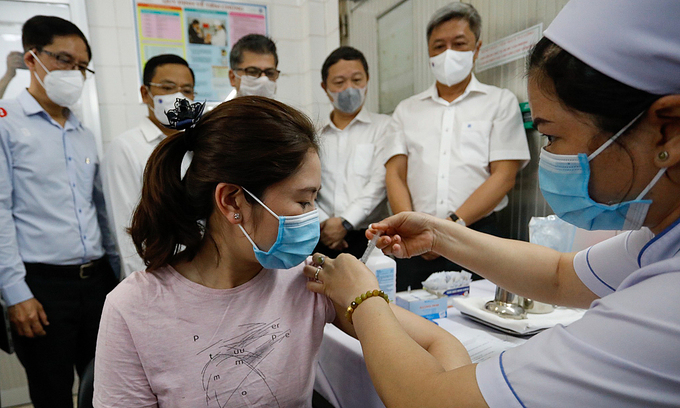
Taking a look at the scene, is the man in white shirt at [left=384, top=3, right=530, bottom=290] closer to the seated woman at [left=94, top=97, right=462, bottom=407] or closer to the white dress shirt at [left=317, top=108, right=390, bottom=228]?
the white dress shirt at [left=317, top=108, right=390, bottom=228]

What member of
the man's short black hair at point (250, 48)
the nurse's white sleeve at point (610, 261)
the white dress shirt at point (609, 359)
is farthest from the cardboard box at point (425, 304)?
the man's short black hair at point (250, 48)

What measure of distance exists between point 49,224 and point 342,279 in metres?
1.64

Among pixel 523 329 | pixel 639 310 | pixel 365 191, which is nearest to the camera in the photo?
pixel 639 310

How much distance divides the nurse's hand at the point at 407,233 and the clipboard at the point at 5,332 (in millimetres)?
1625

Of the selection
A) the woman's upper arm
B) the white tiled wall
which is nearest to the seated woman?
the woman's upper arm

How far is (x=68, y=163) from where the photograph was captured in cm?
195

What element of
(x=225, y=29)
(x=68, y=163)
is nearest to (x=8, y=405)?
(x=68, y=163)

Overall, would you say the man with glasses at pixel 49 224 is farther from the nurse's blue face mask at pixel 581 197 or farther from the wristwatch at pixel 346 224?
the nurse's blue face mask at pixel 581 197

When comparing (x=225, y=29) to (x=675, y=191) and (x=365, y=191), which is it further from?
(x=675, y=191)

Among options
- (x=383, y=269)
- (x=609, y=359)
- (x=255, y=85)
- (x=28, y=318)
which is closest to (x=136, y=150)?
(x=255, y=85)

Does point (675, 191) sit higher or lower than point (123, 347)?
higher

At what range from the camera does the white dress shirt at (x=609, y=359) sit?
0.50m

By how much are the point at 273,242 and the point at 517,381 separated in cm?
65

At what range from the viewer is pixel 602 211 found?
0.72 metres
